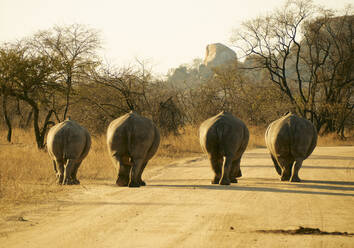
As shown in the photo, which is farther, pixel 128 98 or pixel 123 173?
pixel 128 98

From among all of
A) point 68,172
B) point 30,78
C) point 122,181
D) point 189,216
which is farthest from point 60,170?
point 30,78

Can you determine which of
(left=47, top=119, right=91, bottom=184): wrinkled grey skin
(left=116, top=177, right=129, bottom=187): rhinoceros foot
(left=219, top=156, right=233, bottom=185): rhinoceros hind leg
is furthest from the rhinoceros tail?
(left=47, top=119, right=91, bottom=184): wrinkled grey skin

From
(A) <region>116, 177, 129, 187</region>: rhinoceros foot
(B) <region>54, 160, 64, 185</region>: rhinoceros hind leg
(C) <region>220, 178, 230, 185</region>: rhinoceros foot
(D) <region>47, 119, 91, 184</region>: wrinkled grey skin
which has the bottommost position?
(C) <region>220, 178, 230, 185</region>: rhinoceros foot

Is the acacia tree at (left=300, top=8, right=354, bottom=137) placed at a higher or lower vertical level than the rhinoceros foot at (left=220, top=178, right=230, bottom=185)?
higher

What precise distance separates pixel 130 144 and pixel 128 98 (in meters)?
11.2

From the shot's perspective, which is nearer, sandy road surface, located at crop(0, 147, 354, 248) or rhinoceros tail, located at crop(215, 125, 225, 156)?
sandy road surface, located at crop(0, 147, 354, 248)

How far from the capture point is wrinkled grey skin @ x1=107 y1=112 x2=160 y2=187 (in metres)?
8.55

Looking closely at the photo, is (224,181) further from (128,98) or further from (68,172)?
(128,98)

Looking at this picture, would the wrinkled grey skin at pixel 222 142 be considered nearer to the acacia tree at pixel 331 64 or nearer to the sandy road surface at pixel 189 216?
the sandy road surface at pixel 189 216

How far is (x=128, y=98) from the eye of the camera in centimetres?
1959

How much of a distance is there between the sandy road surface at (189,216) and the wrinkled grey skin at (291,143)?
0.37 metres

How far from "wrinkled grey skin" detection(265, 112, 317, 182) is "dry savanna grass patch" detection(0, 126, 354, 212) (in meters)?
3.72

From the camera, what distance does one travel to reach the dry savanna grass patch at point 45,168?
313 inches

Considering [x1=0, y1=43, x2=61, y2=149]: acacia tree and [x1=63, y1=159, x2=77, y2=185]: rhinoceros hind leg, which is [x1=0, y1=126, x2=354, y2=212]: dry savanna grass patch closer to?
[x1=63, y1=159, x2=77, y2=185]: rhinoceros hind leg
